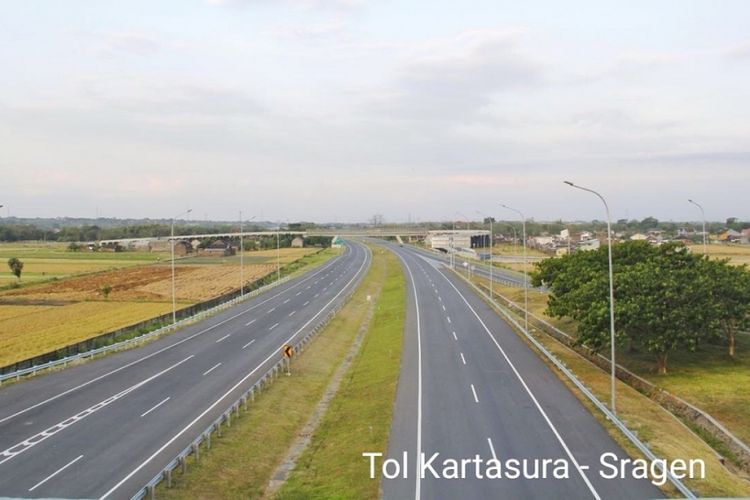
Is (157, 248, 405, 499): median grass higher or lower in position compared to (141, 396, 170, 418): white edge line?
lower

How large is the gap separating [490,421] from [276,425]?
9.01 meters

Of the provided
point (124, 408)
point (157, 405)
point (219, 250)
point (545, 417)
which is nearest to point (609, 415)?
point (545, 417)

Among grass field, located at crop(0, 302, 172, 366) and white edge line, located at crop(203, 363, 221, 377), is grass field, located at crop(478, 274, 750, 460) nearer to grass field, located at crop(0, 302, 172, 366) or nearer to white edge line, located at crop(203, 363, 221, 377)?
white edge line, located at crop(203, 363, 221, 377)

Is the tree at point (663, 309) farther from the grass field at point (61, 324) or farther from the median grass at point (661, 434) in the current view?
the grass field at point (61, 324)

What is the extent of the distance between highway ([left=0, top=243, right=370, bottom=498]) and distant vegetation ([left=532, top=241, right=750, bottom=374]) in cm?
1900

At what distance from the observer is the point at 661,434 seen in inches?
1009

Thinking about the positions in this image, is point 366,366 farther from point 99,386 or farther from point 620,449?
point 620,449

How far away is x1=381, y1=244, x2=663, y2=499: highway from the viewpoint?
19812mm

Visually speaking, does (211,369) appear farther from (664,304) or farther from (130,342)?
(664,304)

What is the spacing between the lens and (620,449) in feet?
76.6

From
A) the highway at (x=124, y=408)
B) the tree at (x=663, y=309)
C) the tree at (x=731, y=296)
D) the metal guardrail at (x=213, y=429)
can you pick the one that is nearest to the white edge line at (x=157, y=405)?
the highway at (x=124, y=408)

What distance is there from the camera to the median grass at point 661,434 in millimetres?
20594

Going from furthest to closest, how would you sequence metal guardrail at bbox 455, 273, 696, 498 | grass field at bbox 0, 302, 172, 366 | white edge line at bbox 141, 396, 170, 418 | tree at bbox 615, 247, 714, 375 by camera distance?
grass field at bbox 0, 302, 172, 366
tree at bbox 615, 247, 714, 375
white edge line at bbox 141, 396, 170, 418
metal guardrail at bbox 455, 273, 696, 498

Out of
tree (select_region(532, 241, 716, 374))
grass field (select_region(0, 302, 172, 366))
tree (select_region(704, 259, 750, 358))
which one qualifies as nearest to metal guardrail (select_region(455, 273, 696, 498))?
tree (select_region(532, 241, 716, 374))
